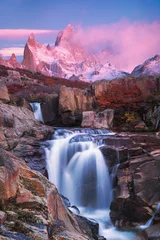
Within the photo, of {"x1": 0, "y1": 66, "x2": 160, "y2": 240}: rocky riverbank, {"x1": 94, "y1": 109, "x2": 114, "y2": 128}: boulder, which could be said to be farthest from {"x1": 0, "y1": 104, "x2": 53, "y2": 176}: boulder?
{"x1": 94, "y1": 109, "x2": 114, "y2": 128}: boulder

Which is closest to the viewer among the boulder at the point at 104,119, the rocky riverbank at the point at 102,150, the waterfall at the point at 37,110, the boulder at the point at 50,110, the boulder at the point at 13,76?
the rocky riverbank at the point at 102,150

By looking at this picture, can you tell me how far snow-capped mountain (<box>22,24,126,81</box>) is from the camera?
5049 inches

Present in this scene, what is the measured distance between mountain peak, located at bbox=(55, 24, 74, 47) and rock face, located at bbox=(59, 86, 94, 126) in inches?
5722

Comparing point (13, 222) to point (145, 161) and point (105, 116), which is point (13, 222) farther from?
point (105, 116)

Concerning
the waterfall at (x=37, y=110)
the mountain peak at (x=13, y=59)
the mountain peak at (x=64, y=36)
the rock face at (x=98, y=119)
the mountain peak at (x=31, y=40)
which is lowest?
the rock face at (x=98, y=119)

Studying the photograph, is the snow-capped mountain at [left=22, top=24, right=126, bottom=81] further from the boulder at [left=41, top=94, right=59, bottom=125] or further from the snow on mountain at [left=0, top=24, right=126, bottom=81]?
the boulder at [left=41, top=94, right=59, bottom=125]

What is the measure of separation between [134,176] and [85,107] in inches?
569

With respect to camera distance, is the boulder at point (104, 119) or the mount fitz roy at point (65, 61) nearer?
the boulder at point (104, 119)

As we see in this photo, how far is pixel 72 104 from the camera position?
2619cm

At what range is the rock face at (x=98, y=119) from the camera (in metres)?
23.5

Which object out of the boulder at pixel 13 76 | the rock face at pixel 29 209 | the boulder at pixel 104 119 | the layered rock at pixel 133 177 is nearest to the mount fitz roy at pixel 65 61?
the boulder at pixel 13 76

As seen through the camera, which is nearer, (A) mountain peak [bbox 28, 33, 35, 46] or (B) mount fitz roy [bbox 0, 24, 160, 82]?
(B) mount fitz roy [bbox 0, 24, 160, 82]

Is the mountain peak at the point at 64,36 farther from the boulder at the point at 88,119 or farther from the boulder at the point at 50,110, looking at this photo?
the boulder at the point at 88,119

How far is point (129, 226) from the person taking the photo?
39.3 feet
